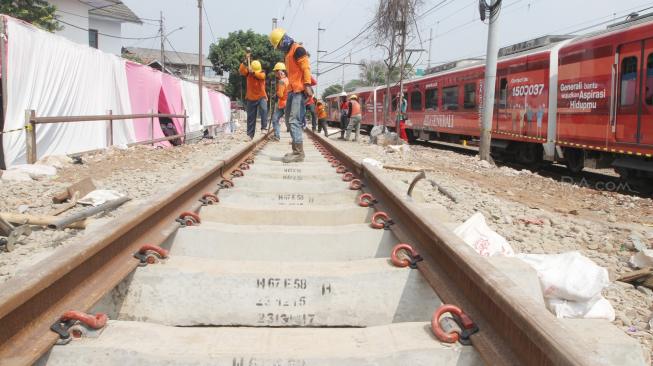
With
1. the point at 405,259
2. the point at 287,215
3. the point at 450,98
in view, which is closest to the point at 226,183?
the point at 287,215

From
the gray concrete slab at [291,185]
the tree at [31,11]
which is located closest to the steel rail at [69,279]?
the gray concrete slab at [291,185]

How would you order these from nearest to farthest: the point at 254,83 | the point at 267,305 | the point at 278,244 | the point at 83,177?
the point at 267,305 → the point at 278,244 → the point at 83,177 → the point at 254,83

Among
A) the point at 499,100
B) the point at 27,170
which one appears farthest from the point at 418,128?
the point at 27,170

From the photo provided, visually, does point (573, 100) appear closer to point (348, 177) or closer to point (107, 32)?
point (348, 177)

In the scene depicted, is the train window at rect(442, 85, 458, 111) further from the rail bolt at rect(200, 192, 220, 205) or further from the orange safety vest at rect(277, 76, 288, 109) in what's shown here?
the rail bolt at rect(200, 192, 220, 205)

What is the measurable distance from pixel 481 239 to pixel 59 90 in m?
8.44

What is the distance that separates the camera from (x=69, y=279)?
210 centimetres

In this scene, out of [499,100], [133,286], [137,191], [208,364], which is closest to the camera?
[208,364]

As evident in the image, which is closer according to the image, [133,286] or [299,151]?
[133,286]

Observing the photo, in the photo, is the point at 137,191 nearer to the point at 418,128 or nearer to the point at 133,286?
the point at 133,286

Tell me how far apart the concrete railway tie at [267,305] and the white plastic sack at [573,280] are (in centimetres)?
69

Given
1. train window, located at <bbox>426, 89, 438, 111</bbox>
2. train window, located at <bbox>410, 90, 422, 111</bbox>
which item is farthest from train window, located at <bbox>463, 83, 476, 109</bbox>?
train window, located at <bbox>410, 90, 422, 111</bbox>

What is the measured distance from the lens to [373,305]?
2.46m

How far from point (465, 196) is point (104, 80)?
8526 mm
